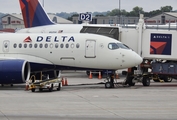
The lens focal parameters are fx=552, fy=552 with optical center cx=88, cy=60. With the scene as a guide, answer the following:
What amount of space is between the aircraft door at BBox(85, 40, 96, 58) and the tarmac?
2.02 meters

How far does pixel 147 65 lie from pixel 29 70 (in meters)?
8.07

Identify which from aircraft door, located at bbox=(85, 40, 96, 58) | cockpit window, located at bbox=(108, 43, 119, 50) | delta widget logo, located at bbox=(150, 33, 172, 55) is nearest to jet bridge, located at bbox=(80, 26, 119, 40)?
delta widget logo, located at bbox=(150, 33, 172, 55)

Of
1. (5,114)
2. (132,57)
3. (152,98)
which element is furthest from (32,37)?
(5,114)

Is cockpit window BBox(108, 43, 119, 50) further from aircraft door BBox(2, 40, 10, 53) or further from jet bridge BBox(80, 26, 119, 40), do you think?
jet bridge BBox(80, 26, 119, 40)

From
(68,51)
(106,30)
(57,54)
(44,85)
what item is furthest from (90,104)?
(106,30)

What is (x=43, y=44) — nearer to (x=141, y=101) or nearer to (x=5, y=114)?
(x=141, y=101)

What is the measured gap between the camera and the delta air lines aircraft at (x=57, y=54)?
31.9 metres

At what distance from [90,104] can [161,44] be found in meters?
13.0

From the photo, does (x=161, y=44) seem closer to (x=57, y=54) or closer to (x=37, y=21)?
(x=57, y=54)

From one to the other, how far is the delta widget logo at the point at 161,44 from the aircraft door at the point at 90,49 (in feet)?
18.2

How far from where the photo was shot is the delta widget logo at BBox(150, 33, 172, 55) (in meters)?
36.2

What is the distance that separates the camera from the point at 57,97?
27188 mm

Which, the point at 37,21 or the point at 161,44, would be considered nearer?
the point at 161,44

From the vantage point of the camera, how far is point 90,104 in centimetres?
2445
